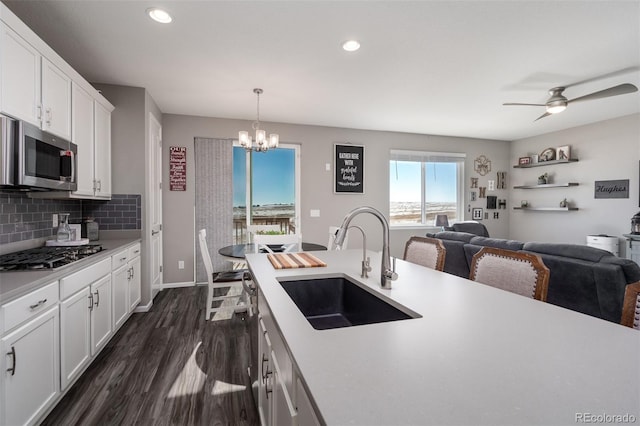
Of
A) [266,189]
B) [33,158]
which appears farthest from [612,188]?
[33,158]

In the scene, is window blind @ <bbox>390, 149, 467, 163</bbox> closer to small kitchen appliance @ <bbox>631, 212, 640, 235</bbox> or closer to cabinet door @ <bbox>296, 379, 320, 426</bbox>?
small kitchen appliance @ <bbox>631, 212, 640, 235</bbox>

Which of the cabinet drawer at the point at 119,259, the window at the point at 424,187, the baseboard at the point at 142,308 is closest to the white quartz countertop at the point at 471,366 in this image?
the cabinet drawer at the point at 119,259

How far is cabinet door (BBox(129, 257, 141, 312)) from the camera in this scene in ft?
9.85

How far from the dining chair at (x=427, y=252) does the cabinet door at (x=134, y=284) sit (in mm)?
2697

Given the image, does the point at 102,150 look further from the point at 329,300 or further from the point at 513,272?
the point at 513,272

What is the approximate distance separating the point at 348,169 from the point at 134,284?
3.57 m

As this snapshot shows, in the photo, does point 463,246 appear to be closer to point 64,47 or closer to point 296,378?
point 296,378

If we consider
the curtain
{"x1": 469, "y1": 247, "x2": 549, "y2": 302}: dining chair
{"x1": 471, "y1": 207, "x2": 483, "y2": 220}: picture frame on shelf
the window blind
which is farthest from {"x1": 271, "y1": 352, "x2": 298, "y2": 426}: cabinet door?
{"x1": 471, "y1": 207, "x2": 483, "y2": 220}: picture frame on shelf

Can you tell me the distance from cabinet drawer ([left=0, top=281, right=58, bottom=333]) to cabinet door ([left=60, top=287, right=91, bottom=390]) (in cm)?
15

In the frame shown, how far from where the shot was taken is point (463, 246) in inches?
130

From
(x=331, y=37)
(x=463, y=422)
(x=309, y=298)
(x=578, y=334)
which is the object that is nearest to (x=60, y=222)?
(x=309, y=298)

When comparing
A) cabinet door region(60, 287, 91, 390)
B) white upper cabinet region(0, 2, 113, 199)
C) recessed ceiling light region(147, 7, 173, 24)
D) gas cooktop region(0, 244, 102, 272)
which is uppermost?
recessed ceiling light region(147, 7, 173, 24)

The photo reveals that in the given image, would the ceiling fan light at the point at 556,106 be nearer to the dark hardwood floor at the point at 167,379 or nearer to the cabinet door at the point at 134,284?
the dark hardwood floor at the point at 167,379

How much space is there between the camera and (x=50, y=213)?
106 inches
